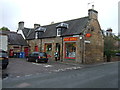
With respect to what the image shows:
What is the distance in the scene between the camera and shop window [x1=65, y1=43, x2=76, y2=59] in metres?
21.3

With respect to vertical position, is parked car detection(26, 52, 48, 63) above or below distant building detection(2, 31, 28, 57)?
below

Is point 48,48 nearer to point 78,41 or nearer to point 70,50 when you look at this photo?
point 70,50

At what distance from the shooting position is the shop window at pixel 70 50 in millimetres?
21323

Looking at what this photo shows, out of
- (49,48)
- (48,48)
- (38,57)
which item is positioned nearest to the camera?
(38,57)

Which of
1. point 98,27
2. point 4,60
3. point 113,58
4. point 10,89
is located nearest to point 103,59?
point 113,58

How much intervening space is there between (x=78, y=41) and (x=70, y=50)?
7.85 ft

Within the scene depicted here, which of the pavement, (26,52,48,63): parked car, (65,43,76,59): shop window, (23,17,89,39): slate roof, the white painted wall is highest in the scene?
(23,17,89,39): slate roof

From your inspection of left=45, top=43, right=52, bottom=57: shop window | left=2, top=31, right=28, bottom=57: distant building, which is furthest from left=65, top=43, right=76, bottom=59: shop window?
left=2, top=31, right=28, bottom=57: distant building

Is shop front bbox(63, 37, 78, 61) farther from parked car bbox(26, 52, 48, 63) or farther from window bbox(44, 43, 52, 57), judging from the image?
parked car bbox(26, 52, 48, 63)

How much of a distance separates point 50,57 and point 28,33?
11.3 metres

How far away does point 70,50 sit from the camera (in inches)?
862

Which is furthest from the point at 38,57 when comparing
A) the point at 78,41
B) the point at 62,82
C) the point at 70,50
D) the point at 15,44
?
the point at 62,82

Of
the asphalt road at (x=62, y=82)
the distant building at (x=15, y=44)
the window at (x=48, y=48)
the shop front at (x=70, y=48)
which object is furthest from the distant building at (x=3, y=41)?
the asphalt road at (x=62, y=82)

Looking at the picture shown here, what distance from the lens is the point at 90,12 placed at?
21438mm
